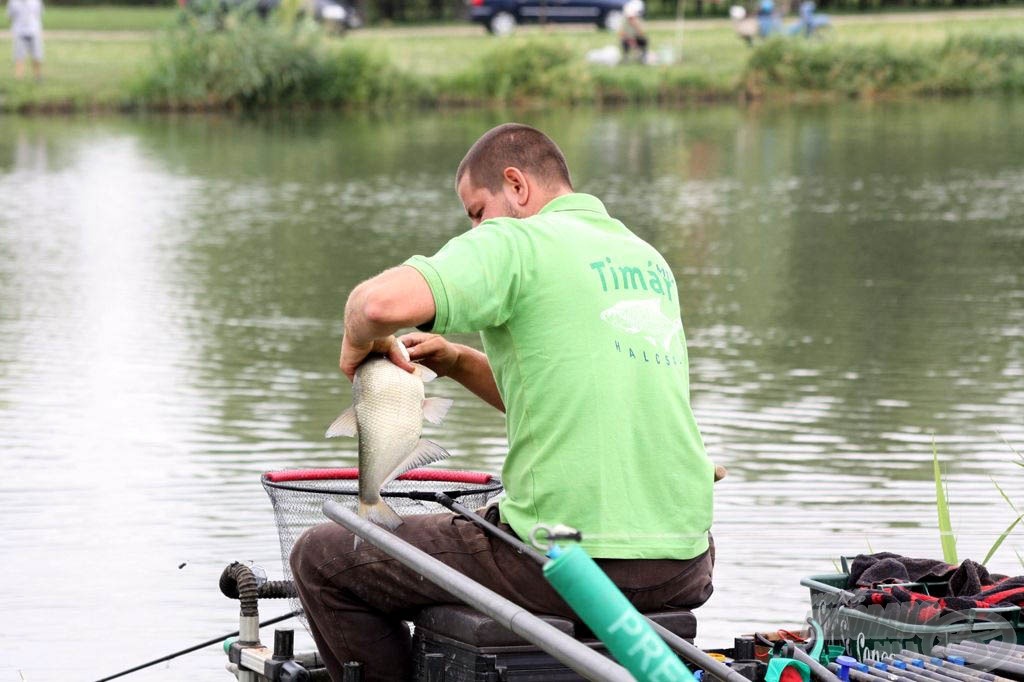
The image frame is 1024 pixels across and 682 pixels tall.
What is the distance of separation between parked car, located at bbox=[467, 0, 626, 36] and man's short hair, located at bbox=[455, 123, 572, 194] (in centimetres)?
3842

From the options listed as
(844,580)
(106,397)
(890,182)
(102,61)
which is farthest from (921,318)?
(102,61)

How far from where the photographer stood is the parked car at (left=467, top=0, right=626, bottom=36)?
1660 inches

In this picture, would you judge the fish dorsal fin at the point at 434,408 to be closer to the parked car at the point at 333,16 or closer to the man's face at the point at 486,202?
the man's face at the point at 486,202

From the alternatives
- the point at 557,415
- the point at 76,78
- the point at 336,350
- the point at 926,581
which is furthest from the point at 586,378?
the point at 76,78

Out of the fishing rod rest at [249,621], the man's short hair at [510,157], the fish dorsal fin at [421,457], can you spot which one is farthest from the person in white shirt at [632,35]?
the fish dorsal fin at [421,457]

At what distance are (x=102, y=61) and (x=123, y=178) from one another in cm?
1540

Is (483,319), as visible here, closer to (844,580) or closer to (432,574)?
(432,574)

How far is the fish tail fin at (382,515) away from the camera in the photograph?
397 cm

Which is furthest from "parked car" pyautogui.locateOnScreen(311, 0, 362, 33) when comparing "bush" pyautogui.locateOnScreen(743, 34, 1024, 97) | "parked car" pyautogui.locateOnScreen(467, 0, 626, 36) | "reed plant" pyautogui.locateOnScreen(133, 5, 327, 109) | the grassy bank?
"bush" pyautogui.locateOnScreen(743, 34, 1024, 97)

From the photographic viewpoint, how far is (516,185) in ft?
13.4

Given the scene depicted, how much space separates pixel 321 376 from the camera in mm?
10797

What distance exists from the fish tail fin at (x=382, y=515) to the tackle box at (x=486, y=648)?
194mm

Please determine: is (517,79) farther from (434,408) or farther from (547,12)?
(434,408)

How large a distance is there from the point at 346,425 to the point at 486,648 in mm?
614
